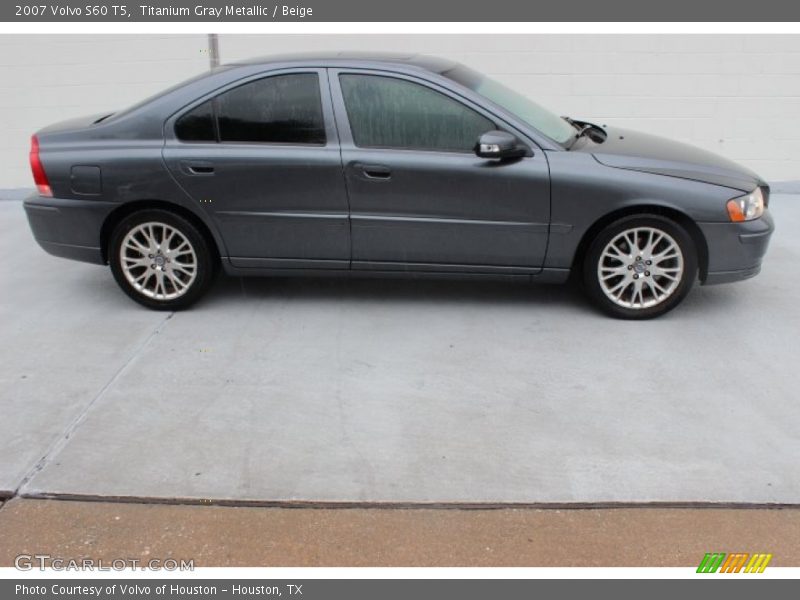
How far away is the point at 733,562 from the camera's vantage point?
3.34 meters

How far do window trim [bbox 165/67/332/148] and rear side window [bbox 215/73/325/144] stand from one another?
0.02 m

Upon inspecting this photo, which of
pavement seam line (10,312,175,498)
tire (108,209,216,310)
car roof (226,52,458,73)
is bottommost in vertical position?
pavement seam line (10,312,175,498)

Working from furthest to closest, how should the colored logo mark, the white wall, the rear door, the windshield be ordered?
the white wall → the windshield → the rear door → the colored logo mark

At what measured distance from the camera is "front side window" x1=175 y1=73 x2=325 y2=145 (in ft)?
18.0

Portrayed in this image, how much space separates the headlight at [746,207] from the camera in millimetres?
5309

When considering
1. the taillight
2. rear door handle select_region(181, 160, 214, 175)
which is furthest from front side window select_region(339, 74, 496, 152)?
the taillight

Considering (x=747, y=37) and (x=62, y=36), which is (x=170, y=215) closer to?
(x=62, y=36)

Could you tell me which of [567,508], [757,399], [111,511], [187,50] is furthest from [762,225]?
[187,50]

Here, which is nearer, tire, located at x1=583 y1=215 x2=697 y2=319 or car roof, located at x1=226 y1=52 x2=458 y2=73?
tire, located at x1=583 y1=215 x2=697 y2=319

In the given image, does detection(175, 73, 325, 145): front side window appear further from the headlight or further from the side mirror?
the headlight

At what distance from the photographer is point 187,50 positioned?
8.52 meters

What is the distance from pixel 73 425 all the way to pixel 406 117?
265cm

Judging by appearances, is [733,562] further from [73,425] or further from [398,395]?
[73,425]

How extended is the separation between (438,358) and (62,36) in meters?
5.71
